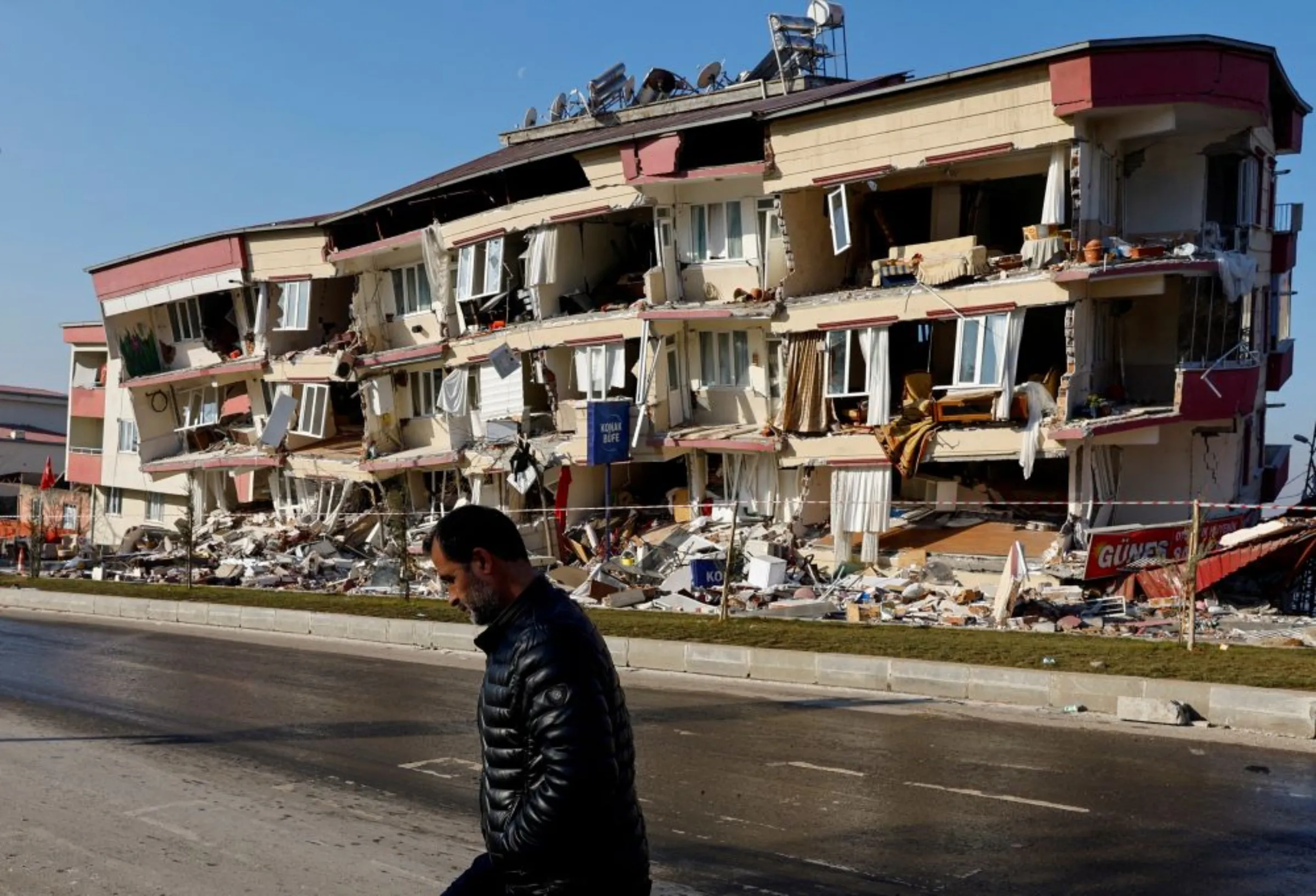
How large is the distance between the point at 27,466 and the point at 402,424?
1433 inches

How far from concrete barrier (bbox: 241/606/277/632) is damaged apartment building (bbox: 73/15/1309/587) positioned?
21.9 feet

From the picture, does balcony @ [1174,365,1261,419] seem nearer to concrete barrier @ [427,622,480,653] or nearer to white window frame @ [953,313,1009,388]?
white window frame @ [953,313,1009,388]

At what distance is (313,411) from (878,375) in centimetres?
2117

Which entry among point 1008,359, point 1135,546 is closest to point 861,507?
point 1008,359

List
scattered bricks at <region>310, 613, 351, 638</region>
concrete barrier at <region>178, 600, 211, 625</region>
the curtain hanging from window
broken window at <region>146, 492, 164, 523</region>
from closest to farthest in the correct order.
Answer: scattered bricks at <region>310, 613, 351, 638</region>
concrete barrier at <region>178, 600, 211, 625</region>
the curtain hanging from window
broken window at <region>146, 492, 164, 523</region>

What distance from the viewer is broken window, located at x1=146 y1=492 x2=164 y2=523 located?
50.4 metres

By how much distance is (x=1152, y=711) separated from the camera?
11641mm


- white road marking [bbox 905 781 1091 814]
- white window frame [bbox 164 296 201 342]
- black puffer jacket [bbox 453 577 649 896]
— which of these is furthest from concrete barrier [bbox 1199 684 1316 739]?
white window frame [bbox 164 296 201 342]

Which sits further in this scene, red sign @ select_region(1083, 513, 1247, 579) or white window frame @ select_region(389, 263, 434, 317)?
white window frame @ select_region(389, 263, 434, 317)

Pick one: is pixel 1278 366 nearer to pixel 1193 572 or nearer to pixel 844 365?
pixel 844 365

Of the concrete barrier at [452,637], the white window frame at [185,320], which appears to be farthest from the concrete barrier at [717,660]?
the white window frame at [185,320]

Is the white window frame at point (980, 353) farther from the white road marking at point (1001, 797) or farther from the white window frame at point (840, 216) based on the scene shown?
the white road marking at point (1001, 797)

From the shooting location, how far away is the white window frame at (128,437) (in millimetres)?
50906

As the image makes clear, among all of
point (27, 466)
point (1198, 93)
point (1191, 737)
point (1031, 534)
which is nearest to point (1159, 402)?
point (1031, 534)
